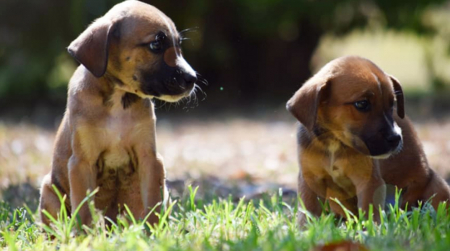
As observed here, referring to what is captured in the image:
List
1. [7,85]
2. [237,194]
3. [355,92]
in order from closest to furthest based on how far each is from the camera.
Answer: [355,92], [237,194], [7,85]

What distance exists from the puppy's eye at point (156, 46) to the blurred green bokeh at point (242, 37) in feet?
22.8

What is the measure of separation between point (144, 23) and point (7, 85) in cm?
866

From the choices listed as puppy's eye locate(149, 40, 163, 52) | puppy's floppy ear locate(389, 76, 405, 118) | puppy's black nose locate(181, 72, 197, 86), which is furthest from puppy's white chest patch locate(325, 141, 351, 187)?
puppy's eye locate(149, 40, 163, 52)

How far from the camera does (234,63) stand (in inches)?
576

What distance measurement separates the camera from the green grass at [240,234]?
348 cm

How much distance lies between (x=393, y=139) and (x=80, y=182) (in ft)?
Answer: 6.41

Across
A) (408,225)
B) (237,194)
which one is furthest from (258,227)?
(237,194)

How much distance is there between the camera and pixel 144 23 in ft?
14.9

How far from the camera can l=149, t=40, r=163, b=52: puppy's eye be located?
4535 mm

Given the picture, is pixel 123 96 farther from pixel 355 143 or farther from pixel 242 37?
pixel 242 37

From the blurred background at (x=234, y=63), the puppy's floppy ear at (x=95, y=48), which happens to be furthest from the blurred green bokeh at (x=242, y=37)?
the puppy's floppy ear at (x=95, y=48)

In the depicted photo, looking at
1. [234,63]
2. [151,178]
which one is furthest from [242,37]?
[151,178]

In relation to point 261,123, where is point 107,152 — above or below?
above

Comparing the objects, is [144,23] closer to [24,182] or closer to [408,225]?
[408,225]
